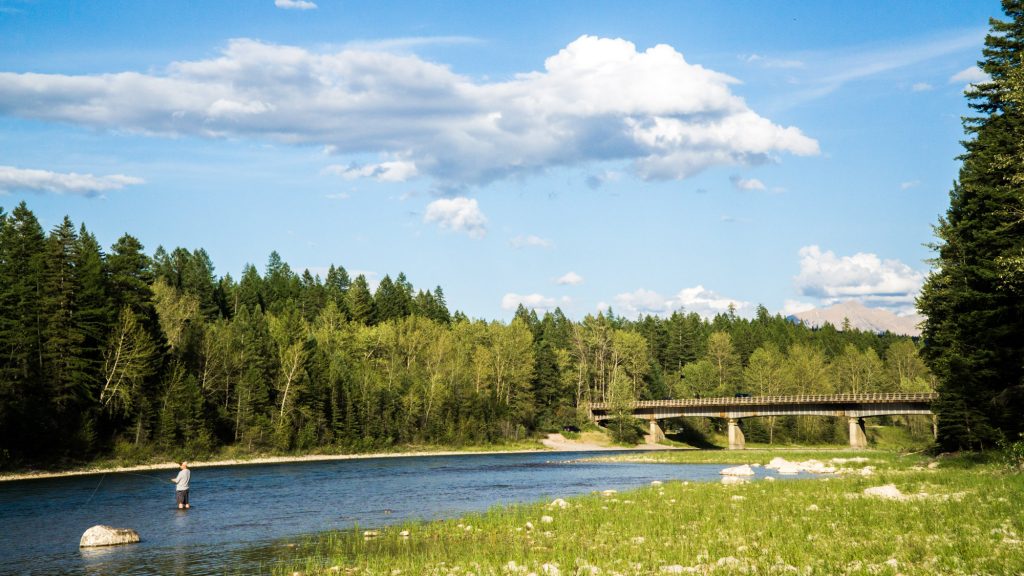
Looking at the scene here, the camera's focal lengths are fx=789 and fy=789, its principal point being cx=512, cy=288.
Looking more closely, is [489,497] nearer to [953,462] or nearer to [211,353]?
[953,462]

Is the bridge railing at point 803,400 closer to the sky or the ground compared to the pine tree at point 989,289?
closer to the ground

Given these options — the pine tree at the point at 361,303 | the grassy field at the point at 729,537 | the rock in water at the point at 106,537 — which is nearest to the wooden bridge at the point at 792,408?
the pine tree at the point at 361,303

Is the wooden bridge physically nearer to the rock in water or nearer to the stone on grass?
the stone on grass

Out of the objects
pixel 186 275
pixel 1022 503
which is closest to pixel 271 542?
pixel 1022 503

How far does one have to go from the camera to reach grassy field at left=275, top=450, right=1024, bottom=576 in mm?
18906

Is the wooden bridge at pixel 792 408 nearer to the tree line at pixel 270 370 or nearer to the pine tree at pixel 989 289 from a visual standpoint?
the tree line at pixel 270 370

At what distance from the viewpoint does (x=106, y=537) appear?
3158 cm

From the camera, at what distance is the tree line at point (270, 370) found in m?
75.2

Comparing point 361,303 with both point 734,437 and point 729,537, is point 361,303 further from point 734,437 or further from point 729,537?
point 729,537

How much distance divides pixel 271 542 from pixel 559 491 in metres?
23.9

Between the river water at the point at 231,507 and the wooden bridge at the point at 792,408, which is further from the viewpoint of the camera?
the wooden bridge at the point at 792,408

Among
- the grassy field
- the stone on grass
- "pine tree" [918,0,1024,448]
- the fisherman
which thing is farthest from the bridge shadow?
the stone on grass

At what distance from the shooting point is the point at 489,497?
159 feet

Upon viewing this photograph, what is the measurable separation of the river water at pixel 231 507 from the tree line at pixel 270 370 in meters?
9.43
